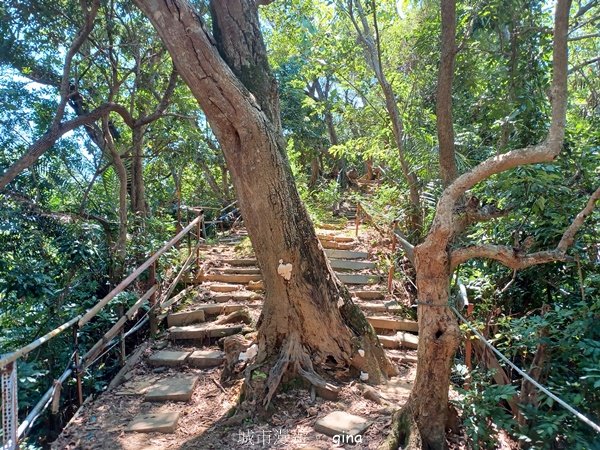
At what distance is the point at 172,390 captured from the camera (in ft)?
11.2

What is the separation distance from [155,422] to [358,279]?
11.0 feet

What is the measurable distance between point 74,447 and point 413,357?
9.70 feet

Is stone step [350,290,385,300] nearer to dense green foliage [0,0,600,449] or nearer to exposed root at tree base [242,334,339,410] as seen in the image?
dense green foliage [0,0,600,449]

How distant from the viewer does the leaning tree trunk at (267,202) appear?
316 cm

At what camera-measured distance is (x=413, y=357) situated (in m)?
4.24

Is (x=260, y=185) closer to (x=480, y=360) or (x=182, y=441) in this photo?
(x=182, y=441)

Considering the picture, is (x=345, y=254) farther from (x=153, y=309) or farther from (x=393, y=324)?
(x=153, y=309)

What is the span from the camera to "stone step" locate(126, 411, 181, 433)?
9.54ft

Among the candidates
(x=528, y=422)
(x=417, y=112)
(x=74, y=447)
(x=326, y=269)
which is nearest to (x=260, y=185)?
(x=326, y=269)

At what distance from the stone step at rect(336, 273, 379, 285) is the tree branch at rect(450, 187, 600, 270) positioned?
126 inches

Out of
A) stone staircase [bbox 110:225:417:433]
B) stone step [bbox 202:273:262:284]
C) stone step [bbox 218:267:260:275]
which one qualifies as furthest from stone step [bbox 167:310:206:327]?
stone step [bbox 218:267:260:275]

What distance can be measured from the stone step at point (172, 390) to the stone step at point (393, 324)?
79.8 inches

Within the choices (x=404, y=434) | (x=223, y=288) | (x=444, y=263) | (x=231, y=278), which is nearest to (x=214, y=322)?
(x=223, y=288)

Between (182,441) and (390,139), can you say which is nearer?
(182,441)
